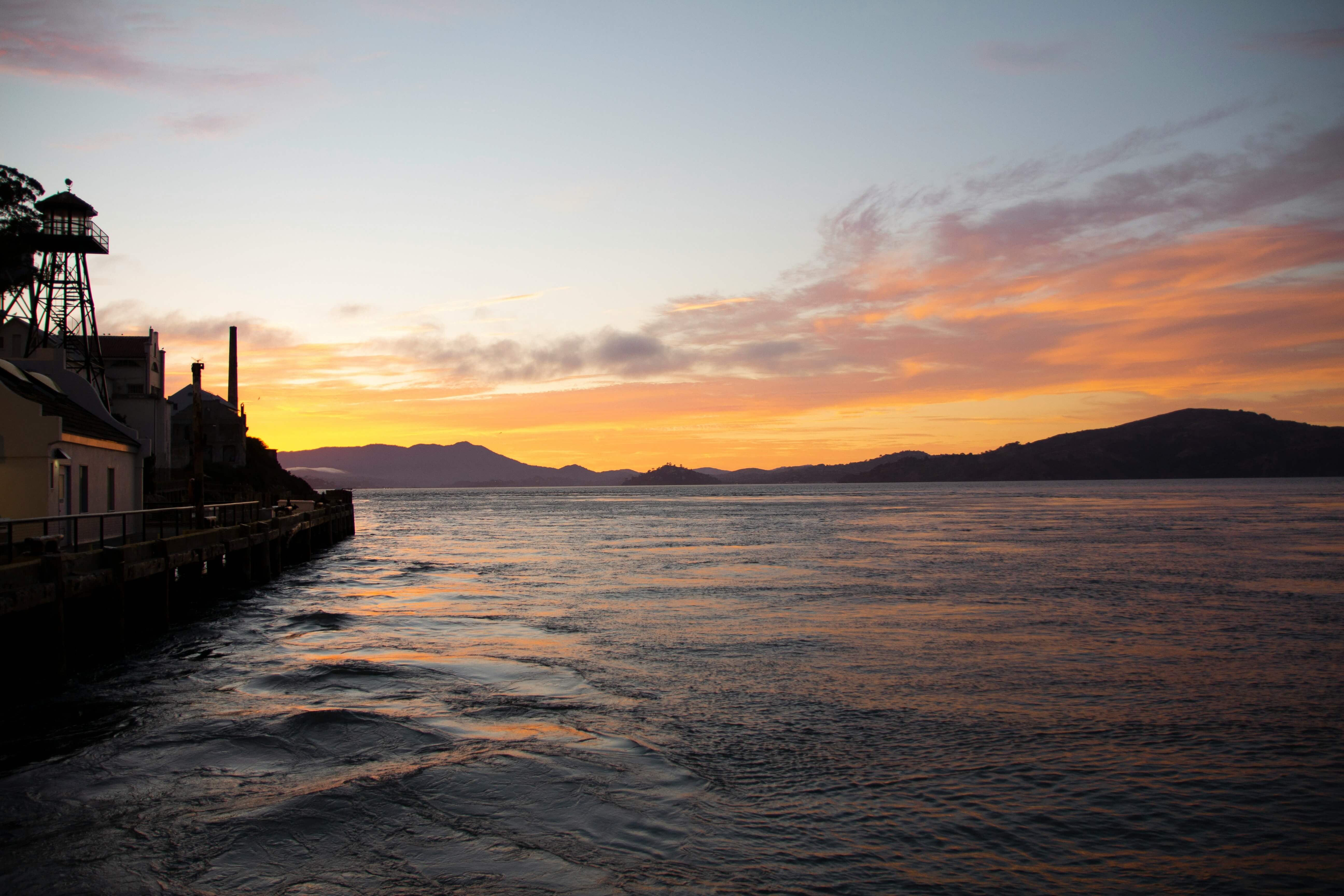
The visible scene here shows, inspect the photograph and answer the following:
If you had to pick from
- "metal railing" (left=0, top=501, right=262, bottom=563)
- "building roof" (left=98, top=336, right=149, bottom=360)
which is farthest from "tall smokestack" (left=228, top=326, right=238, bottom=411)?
"metal railing" (left=0, top=501, right=262, bottom=563)

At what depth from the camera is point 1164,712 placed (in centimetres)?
1287

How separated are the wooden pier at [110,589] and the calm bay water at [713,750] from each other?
936 millimetres

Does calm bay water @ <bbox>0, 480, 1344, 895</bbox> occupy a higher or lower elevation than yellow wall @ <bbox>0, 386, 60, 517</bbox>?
lower

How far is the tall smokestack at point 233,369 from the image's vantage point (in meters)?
93.9

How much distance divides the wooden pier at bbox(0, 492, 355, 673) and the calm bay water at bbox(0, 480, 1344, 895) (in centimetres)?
94

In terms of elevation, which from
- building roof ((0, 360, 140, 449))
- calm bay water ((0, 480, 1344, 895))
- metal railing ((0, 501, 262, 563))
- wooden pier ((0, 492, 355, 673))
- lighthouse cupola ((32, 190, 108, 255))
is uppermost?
lighthouse cupola ((32, 190, 108, 255))

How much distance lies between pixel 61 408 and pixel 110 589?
11.3 meters

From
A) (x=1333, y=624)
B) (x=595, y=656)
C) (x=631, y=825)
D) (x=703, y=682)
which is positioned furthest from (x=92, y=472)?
(x=1333, y=624)

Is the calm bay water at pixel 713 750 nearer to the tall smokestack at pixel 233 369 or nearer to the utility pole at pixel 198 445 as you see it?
the utility pole at pixel 198 445

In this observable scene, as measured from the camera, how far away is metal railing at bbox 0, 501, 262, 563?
16.0 m

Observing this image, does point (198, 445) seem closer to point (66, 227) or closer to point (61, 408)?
point (61, 408)

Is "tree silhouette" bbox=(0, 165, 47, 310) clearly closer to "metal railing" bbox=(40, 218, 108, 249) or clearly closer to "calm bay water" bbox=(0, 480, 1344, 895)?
"metal railing" bbox=(40, 218, 108, 249)

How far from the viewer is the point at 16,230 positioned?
44250 millimetres

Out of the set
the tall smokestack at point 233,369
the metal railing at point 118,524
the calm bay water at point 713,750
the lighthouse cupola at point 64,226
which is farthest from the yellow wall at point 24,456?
the tall smokestack at point 233,369
